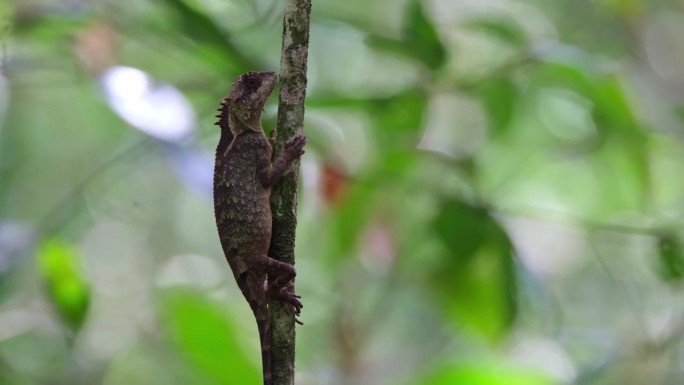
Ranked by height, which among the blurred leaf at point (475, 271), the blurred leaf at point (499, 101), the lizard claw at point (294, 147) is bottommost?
the lizard claw at point (294, 147)

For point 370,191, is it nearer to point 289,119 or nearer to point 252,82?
point 252,82

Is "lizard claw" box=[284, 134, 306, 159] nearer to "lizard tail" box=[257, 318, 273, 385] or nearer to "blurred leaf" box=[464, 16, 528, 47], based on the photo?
"lizard tail" box=[257, 318, 273, 385]

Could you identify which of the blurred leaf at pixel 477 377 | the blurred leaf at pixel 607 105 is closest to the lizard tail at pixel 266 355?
the blurred leaf at pixel 477 377

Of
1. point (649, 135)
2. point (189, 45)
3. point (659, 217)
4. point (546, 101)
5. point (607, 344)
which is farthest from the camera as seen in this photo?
point (546, 101)

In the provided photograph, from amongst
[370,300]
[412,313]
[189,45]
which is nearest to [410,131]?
[189,45]

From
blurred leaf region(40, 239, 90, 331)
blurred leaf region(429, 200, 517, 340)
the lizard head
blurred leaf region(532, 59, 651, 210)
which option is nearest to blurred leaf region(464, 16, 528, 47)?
blurred leaf region(532, 59, 651, 210)

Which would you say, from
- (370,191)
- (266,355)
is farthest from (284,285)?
(370,191)

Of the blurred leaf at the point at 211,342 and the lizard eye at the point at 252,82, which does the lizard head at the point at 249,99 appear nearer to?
the lizard eye at the point at 252,82

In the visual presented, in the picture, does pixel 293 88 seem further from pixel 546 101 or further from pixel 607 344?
pixel 546 101
